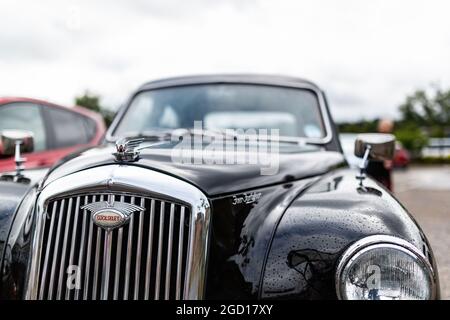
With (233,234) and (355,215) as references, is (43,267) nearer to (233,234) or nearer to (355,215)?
(233,234)

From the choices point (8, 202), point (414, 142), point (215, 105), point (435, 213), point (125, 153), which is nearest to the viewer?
point (125, 153)

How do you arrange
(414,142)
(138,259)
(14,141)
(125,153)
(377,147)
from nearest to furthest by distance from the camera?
(138,259), (125,153), (377,147), (14,141), (414,142)

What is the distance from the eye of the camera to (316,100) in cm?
388

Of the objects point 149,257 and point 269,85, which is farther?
point 269,85

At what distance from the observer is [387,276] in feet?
5.67

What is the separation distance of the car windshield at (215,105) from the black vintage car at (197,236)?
129 centimetres

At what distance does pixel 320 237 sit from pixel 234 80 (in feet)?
7.62

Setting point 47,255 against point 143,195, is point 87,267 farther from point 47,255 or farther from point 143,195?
point 143,195

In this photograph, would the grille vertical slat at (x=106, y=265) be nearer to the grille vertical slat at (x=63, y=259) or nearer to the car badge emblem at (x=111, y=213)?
the car badge emblem at (x=111, y=213)

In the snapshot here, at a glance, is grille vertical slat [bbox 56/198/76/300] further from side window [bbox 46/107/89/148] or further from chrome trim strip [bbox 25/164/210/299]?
side window [bbox 46/107/89/148]

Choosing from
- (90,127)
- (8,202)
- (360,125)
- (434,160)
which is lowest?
(8,202)

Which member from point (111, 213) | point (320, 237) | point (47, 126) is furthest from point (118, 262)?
point (47, 126)
